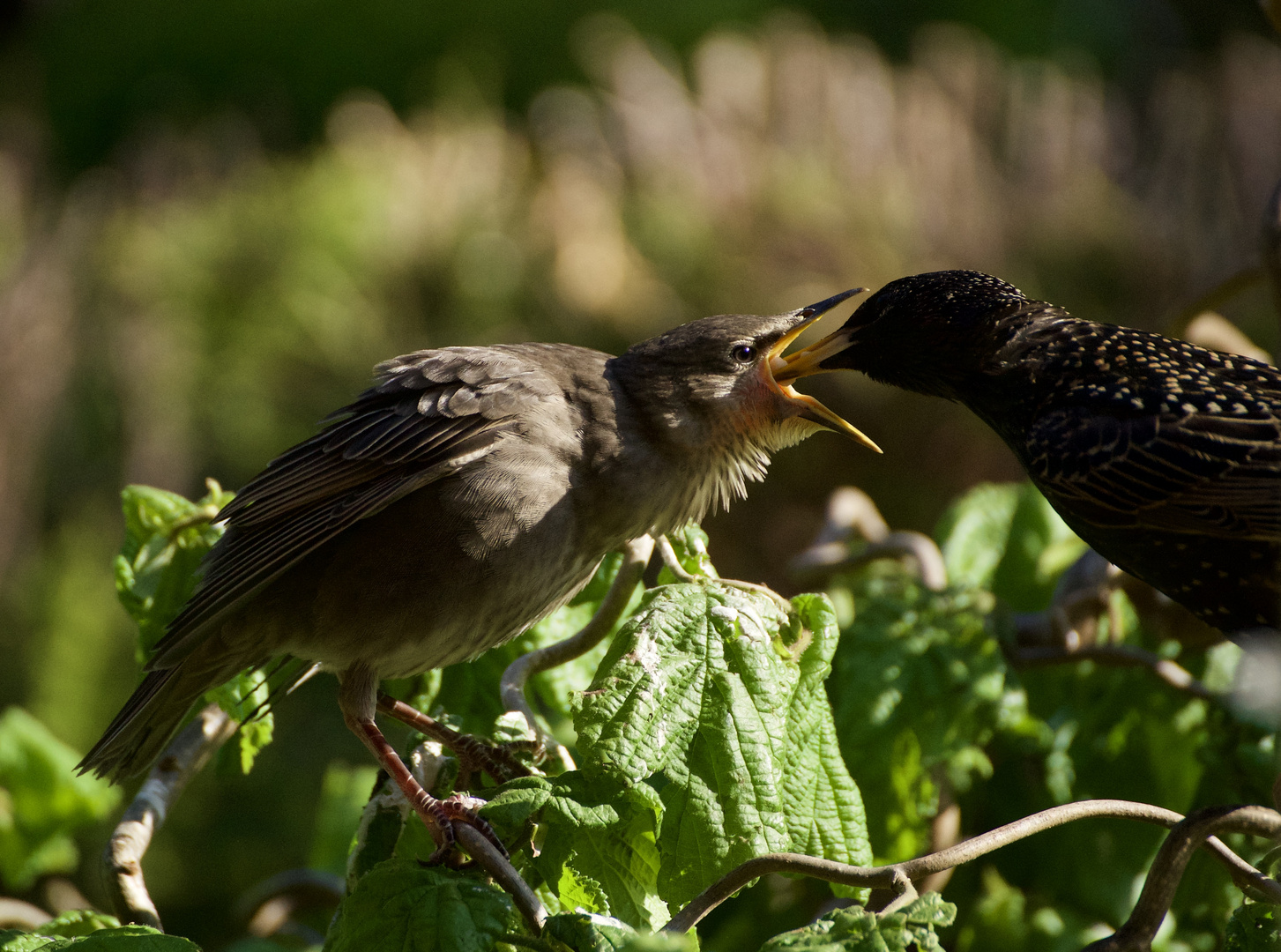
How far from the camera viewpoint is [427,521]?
83.0 inches

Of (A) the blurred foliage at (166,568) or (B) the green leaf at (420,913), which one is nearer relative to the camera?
(B) the green leaf at (420,913)

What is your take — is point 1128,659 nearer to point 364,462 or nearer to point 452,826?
point 452,826

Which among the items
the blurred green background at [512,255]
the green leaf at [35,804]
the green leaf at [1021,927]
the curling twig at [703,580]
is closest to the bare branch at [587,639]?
the curling twig at [703,580]

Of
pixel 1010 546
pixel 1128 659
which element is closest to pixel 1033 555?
pixel 1010 546

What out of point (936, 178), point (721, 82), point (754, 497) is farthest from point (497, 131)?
point (754, 497)

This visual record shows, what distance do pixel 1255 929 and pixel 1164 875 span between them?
0.59 ft

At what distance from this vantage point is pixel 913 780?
2135 millimetres

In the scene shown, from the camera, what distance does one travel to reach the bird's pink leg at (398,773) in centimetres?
151

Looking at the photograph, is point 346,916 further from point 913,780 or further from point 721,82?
point 721,82

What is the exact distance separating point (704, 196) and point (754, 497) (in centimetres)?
228

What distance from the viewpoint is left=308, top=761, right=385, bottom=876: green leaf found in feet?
8.29

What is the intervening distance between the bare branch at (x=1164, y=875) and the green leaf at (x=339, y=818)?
1625 mm

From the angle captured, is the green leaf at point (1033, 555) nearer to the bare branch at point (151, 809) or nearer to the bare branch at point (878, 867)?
the bare branch at point (878, 867)

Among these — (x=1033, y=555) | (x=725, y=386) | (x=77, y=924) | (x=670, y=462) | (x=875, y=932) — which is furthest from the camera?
(x=1033, y=555)
